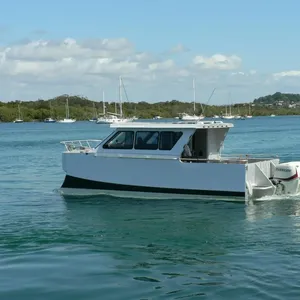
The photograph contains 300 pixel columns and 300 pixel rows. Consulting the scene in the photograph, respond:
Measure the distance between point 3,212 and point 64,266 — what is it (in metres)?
7.89

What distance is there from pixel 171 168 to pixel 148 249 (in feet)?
22.0

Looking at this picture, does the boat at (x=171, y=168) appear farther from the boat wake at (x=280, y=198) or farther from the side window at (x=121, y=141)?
the boat wake at (x=280, y=198)

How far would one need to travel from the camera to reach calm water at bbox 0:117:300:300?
11914 mm

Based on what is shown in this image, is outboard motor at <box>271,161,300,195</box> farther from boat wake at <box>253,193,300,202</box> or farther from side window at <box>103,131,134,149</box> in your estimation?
side window at <box>103,131,134,149</box>

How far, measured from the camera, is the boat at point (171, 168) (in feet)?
68.3

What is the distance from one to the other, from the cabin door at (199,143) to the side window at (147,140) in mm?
1746

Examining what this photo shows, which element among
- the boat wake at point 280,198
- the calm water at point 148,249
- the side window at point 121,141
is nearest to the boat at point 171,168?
the side window at point 121,141

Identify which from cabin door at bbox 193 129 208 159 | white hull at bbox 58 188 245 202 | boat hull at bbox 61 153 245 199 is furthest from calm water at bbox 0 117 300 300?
cabin door at bbox 193 129 208 159

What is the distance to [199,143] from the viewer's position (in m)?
23.1

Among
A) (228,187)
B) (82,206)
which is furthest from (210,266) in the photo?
(82,206)

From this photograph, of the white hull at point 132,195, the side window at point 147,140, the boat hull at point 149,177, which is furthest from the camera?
the side window at point 147,140

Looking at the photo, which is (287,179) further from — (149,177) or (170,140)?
(149,177)

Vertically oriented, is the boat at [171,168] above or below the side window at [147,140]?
below

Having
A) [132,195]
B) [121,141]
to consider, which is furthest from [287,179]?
[121,141]
